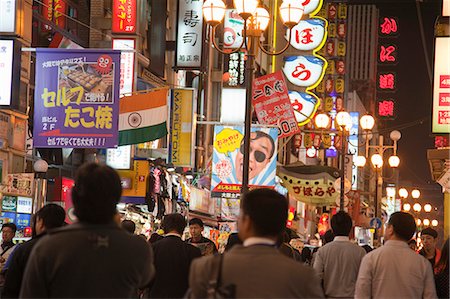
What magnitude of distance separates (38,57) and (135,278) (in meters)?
16.5

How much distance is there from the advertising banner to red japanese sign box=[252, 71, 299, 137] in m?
1.01

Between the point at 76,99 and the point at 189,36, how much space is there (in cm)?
1100

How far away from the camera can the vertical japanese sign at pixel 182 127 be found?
32.1m

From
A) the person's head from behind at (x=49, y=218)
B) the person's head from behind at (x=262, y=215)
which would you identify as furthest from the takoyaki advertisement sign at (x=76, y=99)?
the person's head from behind at (x=262, y=215)

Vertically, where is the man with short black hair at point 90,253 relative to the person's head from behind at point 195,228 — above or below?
above

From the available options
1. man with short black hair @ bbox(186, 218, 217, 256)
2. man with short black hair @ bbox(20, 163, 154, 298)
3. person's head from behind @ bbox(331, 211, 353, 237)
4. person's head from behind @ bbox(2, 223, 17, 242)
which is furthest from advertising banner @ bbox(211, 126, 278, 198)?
man with short black hair @ bbox(20, 163, 154, 298)

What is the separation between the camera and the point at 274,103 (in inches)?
1178

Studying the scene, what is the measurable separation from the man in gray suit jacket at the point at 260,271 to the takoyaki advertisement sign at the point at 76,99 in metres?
15.3

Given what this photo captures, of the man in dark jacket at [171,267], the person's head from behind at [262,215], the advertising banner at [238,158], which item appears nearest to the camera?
the person's head from behind at [262,215]

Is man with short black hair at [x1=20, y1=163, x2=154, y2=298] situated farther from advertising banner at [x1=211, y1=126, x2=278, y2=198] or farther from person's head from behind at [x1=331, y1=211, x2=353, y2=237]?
advertising banner at [x1=211, y1=126, x2=278, y2=198]

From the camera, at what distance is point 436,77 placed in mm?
22266

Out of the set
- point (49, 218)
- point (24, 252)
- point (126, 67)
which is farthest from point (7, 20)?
point (24, 252)

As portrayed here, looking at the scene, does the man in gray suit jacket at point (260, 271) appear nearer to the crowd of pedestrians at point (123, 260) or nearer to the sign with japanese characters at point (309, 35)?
the crowd of pedestrians at point (123, 260)

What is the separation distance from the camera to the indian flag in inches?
1008
